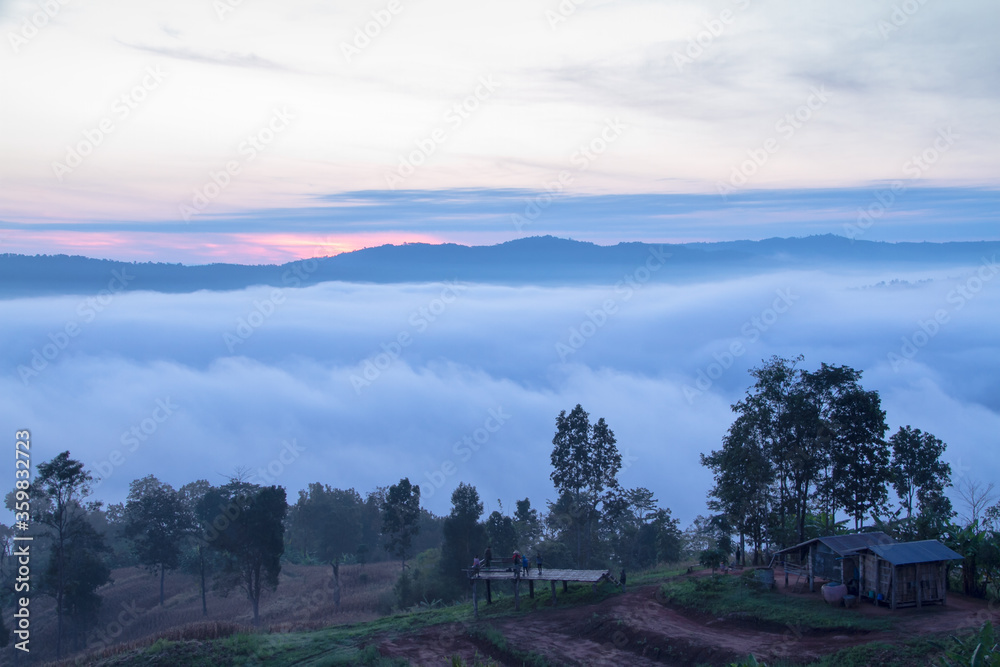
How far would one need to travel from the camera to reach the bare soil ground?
20.9m

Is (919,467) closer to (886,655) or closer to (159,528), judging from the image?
(886,655)

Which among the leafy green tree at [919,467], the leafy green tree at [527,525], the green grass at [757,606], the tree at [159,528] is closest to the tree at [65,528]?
the tree at [159,528]

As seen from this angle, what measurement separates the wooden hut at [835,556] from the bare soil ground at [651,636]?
0.92 meters

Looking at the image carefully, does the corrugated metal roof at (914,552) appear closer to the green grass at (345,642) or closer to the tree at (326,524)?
the green grass at (345,642)

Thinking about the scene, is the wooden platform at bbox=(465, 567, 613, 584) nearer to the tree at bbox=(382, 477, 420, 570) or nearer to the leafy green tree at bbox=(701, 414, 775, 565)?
the leafy green tree at bbox=(701, 414, 775, 565)

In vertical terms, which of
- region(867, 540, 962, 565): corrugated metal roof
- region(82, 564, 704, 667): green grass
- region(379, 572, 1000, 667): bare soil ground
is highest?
region(867, 540, 962, 565): corrugated metal roof

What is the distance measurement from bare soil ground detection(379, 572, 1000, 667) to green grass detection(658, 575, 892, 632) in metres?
0.35

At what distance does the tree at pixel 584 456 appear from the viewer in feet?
146

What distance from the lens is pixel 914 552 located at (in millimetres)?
23453

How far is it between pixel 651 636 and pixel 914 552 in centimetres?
925

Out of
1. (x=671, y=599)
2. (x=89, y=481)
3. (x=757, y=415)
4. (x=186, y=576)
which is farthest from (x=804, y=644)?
(x=186, y=576)

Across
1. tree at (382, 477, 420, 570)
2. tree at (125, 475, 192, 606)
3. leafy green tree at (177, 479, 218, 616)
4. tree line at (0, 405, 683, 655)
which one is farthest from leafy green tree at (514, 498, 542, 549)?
tree at (125, 475, 192, 606)

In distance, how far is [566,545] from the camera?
46812mm

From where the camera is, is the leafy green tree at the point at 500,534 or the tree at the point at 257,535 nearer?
the tree at the point at 257,535
